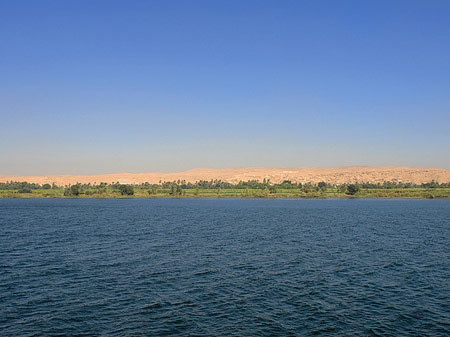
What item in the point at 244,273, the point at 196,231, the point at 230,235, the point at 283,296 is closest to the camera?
the point at 283,296

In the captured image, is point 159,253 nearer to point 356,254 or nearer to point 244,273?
point 244,273

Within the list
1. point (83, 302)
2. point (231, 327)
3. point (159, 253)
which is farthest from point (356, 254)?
point (83, 302)

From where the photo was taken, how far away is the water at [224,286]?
30.7 m

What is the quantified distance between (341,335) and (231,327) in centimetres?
850

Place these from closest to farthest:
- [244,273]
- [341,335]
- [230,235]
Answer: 1. [341,335]
2. [244,273]
3. [230,235]

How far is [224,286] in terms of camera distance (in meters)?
40.8

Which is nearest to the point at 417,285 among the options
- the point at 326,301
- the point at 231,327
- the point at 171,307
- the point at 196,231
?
the point at 326,301

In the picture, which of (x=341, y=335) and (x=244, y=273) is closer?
(x=341, y=335)

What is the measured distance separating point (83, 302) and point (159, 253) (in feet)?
76.2

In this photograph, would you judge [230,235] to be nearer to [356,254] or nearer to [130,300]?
[356,254]

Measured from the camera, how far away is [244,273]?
46250 mm

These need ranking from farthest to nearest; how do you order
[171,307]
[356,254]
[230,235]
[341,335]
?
[230,235] → [356,254] → [171,307] → [341,335]

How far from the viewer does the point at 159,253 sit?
58469 mm

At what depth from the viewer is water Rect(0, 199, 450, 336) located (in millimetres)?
30656
